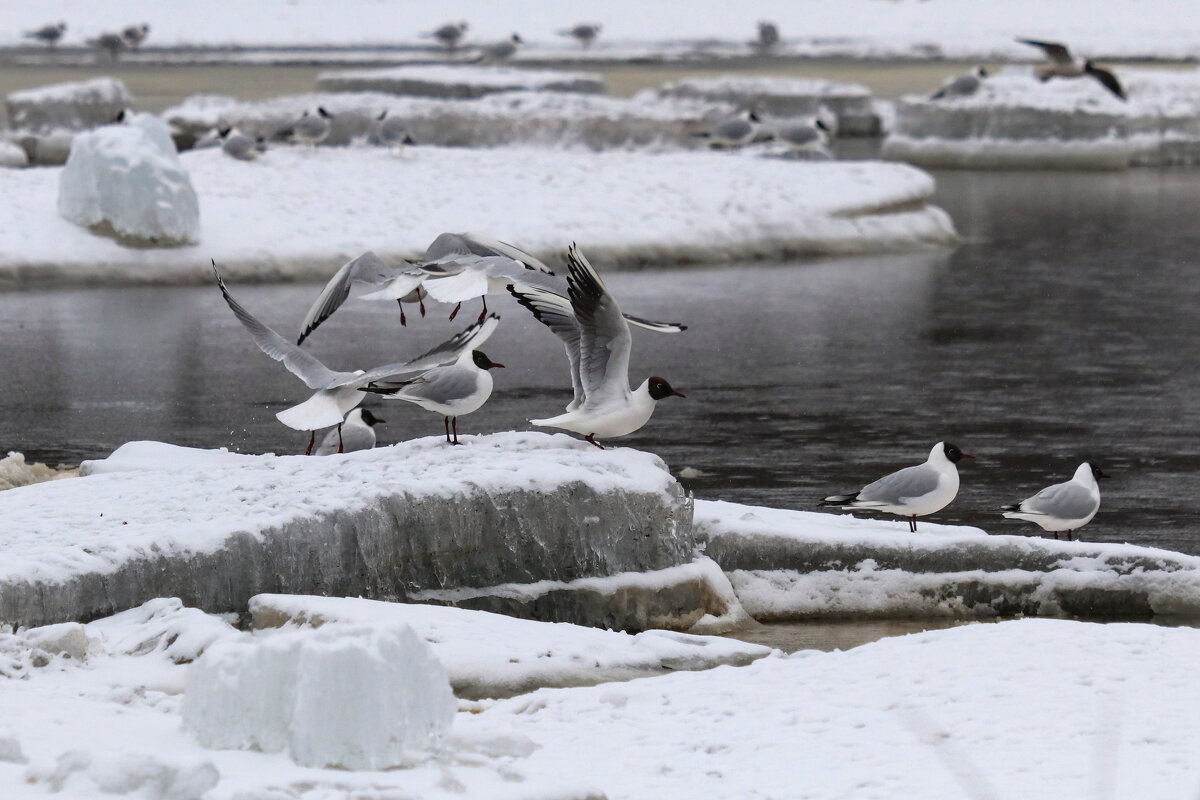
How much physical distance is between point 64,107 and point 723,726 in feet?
107

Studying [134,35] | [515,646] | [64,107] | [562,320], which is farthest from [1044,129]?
[134,35]

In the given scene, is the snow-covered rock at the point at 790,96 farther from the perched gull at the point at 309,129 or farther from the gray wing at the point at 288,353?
the gray wing at the point at 288,353

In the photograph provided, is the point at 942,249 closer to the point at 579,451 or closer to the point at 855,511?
the point at 855,511

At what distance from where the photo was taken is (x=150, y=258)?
18.7 m

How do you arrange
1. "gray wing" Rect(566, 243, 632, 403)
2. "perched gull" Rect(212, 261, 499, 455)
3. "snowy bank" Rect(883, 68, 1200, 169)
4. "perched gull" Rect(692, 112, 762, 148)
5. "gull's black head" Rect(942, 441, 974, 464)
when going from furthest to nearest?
1. "snowy bank" Rect(883, 68, 1200, 169)
2. "perched gull" Rect(692, 112, 762, 148)
3. "gull's black head" Rect(942, 441, 974, 464)
4. "perched gull" Rect(212, 261, 499, 455)
5. "gray wing" Rect(566, 243, 632, 403)

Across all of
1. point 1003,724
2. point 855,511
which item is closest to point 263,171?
point 855,511

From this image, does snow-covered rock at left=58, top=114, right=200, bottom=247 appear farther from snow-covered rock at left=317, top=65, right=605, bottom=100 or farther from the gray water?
snow-covered rock at left=317, top=65, right=605, bottom=100

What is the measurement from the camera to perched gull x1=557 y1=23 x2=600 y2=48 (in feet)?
191

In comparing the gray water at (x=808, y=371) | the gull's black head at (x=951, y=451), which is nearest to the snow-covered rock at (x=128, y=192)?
the gray water at (x=808, y=371)

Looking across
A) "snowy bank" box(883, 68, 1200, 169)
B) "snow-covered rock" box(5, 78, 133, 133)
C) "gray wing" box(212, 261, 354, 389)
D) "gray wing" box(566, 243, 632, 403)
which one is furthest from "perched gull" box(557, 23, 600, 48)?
"gray wing" box(566, 243, 632, 403)

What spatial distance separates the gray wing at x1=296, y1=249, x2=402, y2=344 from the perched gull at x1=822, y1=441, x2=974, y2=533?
2877 mm

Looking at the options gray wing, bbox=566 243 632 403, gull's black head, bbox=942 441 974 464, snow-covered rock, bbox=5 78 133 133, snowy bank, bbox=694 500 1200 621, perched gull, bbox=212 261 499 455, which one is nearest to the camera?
gray wing, bbox=566 243 632 403

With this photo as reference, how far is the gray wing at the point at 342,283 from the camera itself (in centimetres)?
923

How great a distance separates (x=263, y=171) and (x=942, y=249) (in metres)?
8.76
